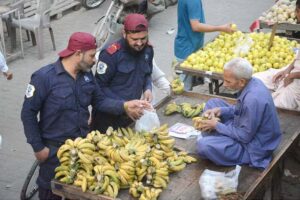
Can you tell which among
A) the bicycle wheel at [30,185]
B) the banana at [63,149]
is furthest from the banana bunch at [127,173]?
the bicycle wheel at [30,185]

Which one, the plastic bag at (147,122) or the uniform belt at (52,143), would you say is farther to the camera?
the plastic bag at (147,122)

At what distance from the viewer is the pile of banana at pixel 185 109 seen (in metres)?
6.25

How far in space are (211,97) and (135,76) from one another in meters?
1.08

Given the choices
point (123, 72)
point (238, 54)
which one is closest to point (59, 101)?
point (123, 72)

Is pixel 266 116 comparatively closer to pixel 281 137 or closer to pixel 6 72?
pixel 281 137

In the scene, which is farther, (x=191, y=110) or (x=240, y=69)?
(x=191, y=110)

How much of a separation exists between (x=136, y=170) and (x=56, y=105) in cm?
98

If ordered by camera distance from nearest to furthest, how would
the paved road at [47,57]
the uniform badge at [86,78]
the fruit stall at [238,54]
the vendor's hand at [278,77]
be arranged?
the uniform badge at [86,78] < the vendor's hand at [278,77] < the paved road at [47,57] < the fruit stall at [238,54]

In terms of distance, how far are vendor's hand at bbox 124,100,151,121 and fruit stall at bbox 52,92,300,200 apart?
0.77 ft

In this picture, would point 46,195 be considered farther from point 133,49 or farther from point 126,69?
point 133,49

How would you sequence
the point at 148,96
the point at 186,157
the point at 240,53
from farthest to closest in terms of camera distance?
the point at 240,53 → the point at 148,96 → the point at 186,157

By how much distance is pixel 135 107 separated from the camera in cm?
565

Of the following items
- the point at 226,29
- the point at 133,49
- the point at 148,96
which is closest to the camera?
the point at 133,49

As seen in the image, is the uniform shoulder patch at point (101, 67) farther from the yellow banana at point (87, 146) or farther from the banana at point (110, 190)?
the banana at point (110, 190)
